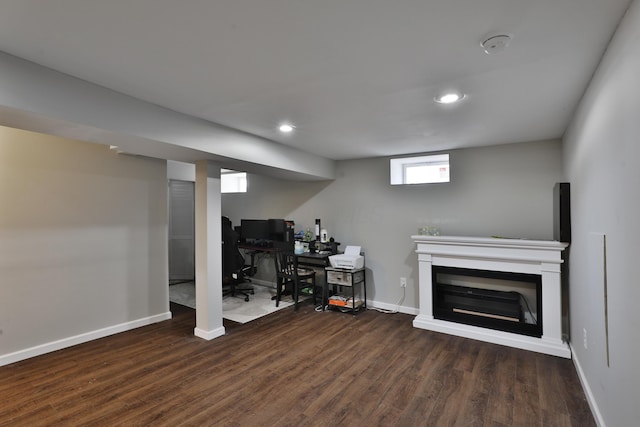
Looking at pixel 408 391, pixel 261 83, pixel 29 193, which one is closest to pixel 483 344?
pixel 408 391

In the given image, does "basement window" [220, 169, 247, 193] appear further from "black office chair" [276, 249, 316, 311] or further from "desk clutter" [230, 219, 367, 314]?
"black office chair" [276, 249, 316, 311]

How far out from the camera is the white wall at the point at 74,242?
9.47 feet

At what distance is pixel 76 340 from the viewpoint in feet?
10.6

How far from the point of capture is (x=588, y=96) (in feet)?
6.76

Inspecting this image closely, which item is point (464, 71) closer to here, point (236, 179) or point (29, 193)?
point (29, 193)

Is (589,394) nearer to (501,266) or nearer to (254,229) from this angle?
(501,266)

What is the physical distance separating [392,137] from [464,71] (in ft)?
5.04

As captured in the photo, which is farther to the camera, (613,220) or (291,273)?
(291,273)

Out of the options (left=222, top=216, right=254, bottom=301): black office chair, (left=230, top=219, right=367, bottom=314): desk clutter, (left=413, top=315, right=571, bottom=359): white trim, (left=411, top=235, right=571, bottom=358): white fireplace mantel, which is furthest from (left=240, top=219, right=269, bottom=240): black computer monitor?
(left=413, top=315, right=571, bottom=359): white trim

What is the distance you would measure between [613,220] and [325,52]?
5.76ft

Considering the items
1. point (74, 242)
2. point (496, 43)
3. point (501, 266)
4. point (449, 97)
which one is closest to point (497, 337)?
point (501, 266)

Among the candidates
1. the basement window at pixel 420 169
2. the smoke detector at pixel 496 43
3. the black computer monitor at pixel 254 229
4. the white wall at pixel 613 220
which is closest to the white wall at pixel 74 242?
the black computer monitor at pixel 254 229

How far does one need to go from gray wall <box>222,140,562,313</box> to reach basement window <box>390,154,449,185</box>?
0.12 m

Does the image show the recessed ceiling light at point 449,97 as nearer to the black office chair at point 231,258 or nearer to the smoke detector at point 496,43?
the smoke detector at point 496,43
